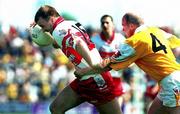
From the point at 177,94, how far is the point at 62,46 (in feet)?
5.98

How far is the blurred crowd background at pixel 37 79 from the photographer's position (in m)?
19.2

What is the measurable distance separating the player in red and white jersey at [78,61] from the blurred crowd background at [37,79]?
23.4 ft

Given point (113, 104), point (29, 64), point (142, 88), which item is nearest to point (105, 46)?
point (113, 104)

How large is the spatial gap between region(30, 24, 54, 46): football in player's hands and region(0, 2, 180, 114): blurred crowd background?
7.16m

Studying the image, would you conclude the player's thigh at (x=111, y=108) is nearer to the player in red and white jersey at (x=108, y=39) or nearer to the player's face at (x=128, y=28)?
the player's face at (x=128, y=28)

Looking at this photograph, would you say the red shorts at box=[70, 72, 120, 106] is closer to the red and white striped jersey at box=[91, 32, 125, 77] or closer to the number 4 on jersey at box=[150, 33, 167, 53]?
the number 4 on jersey at box=[150, 33, 167, 53]

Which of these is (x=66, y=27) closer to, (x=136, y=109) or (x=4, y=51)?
(x=136, y=109)

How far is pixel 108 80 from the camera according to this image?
10.7m

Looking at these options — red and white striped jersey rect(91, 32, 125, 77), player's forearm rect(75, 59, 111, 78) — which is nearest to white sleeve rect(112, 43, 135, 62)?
player's forearm rect(75, 59, 111, 78)

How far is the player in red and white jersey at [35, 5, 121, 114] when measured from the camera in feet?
32.6

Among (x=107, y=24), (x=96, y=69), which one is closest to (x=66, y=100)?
(x=96, y=69)

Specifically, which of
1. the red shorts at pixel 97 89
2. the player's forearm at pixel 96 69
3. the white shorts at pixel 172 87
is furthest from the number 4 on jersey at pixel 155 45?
the red shorts at pixel 97 89

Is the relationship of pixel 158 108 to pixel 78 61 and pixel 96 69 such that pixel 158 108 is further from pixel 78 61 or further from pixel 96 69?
pixel 78 61

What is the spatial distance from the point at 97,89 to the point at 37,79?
31.7 ft
